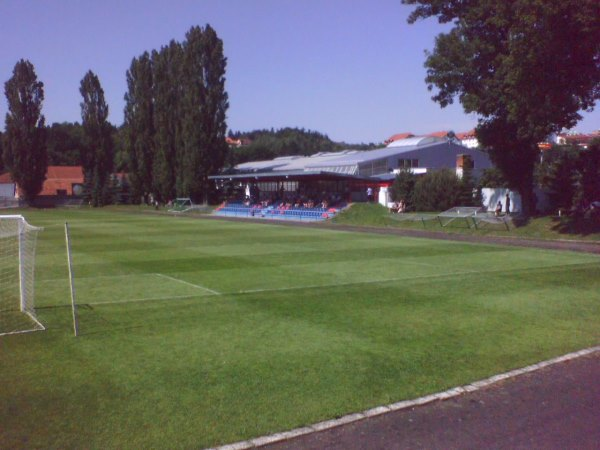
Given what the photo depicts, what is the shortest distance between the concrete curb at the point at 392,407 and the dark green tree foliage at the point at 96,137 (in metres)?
72.8

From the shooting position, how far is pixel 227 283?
45.8 ft

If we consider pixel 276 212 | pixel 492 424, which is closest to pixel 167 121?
pixel 276 212

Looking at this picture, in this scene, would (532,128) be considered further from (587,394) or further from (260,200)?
(260,200)

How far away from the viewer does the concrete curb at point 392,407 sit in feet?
17.1

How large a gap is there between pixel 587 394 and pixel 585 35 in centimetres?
1774

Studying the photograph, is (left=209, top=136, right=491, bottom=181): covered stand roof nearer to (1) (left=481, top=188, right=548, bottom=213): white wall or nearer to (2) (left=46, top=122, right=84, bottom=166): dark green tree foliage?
(1) (left=481, top=188, right=548, bottom=213): white wall

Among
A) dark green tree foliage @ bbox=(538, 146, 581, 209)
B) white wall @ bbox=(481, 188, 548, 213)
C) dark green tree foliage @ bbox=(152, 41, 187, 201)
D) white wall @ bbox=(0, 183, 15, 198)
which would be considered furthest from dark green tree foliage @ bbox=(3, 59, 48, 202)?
dark green tree foliage @ bbox=(538, 146, 581, 209)

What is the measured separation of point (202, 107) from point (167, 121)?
7.76 metres

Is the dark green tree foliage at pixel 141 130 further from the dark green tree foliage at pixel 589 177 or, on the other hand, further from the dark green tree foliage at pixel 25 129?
the dark green tree foliage at pixel 589 177

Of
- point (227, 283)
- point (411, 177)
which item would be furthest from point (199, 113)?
point (227, 283)

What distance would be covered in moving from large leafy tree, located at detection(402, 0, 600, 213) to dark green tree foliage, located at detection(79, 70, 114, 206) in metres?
53.2

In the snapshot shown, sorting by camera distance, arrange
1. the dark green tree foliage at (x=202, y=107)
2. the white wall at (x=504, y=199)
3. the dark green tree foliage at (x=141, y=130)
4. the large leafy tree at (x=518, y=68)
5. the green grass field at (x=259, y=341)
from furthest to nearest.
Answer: the dark green tree foliage at (x=141, y=130) < the dark green tree foliage at (x=202, y=107) < the white wall at (x=504, y=199) < the large leafy tree at (x=518, y=68) < the green grass field at (x=259, y=341)

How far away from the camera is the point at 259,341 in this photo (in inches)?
337

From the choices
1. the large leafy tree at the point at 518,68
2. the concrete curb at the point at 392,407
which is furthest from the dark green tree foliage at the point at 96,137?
the concrete curb at the point at 392,407
